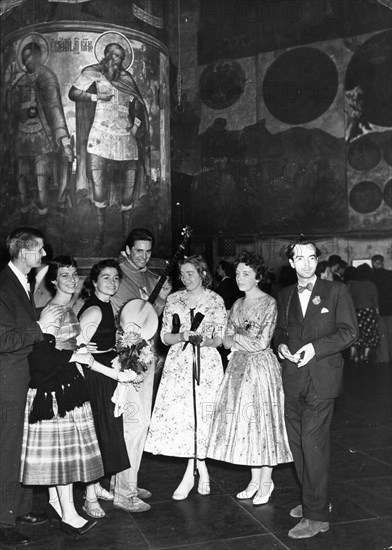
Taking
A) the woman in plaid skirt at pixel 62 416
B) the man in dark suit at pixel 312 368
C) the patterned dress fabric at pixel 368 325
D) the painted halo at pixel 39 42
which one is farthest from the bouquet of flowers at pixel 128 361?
the painted halo at pixel 39 42

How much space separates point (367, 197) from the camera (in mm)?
17016

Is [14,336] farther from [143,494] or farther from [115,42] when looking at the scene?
[115,42]

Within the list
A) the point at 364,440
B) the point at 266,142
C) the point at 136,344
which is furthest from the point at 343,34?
the point at 136,344

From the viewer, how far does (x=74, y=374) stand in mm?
4297

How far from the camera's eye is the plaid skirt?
4055 mm

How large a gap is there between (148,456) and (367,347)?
21.7 feet

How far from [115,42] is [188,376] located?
8.28 meters

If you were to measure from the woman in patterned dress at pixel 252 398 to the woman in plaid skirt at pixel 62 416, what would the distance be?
1017 millimetres

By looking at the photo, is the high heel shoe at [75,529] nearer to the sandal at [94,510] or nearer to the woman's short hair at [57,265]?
the sandal at [94,510]

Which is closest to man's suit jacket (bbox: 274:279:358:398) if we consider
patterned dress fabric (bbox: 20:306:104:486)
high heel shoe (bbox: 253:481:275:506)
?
high heel shoe (bbox: 253:481:275:506)

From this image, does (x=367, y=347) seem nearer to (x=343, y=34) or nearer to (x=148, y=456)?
(x=148, y=456)

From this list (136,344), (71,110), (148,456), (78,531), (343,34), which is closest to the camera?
(78,531)

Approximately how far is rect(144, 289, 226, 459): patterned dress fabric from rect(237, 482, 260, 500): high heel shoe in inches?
18.7

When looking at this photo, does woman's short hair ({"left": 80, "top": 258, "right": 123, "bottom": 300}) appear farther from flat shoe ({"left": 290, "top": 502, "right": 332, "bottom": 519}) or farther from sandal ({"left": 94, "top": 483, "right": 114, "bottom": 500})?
flat shoe ({"left": 290, "top": 502, "right": 332, "bottom": 519})
